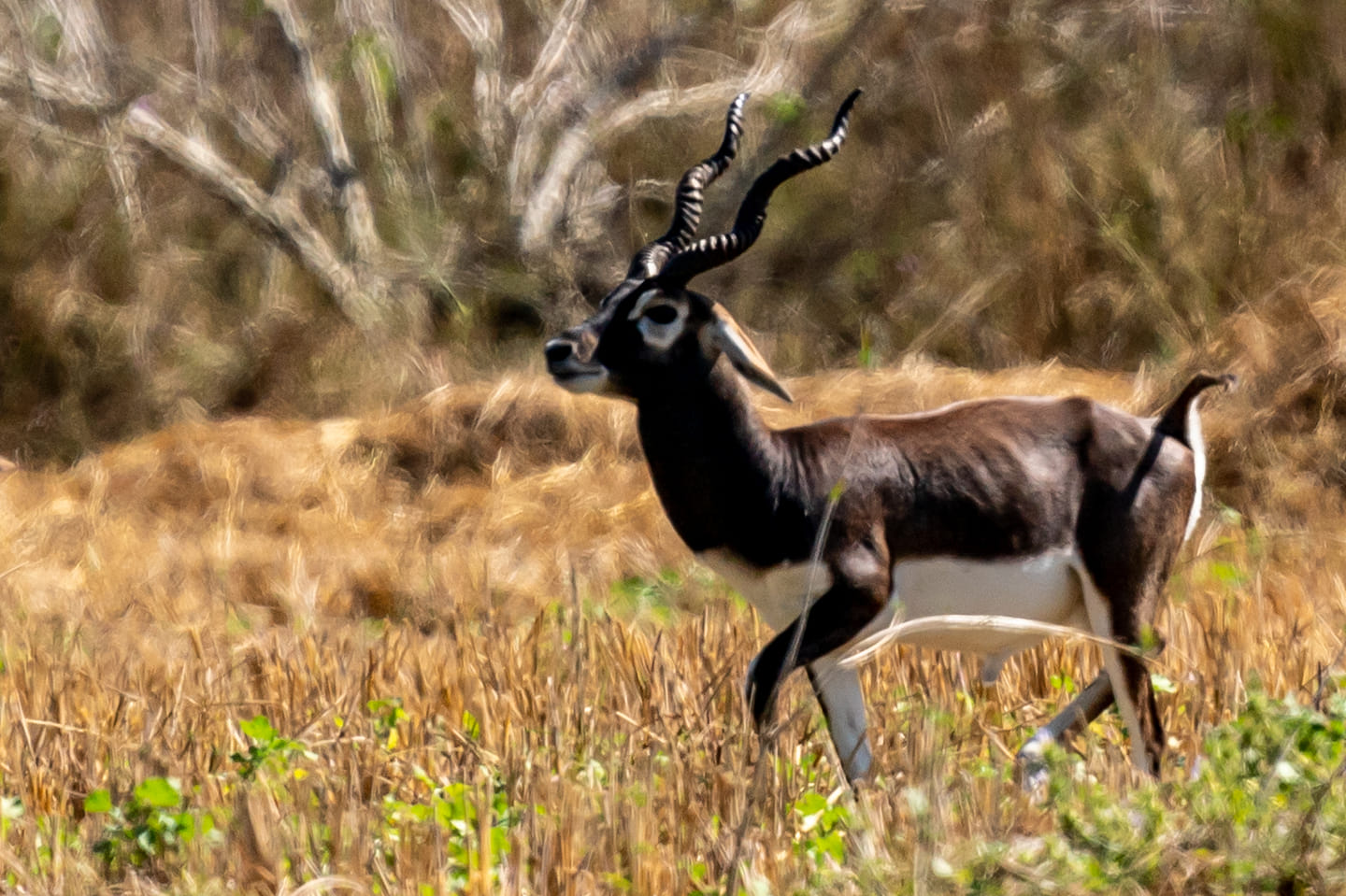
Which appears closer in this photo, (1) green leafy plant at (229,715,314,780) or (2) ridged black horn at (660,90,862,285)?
(1) green leafy plant at (229,715,314,780)

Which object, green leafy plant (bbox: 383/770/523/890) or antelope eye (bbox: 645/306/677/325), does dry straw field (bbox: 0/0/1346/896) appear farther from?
antelope eye (bbox: 645/306/677/325)

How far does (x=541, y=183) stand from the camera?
1460 centimetres

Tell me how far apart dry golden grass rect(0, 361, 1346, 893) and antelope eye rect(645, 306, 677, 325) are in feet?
1.83

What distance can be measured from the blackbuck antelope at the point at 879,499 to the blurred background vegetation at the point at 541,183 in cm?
710

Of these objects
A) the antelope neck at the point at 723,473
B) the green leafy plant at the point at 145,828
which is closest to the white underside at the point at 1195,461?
the antelope neck at the point at 723,473

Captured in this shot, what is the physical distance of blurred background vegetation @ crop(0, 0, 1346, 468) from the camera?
13.0 meters

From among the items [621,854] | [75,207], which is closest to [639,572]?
[621,854]

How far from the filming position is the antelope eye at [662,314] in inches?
192

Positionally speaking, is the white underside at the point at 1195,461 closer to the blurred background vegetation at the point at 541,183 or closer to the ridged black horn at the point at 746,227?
the ridged black horn at the point at 746,227

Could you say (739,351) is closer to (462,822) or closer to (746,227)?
(746,227)

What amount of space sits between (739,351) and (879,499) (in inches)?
20.9

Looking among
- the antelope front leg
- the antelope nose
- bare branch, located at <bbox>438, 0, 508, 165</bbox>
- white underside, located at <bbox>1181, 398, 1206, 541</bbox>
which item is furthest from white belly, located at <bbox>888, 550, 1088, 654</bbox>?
bare branch, located at <bbox>438, 0, 508, 165</bbox>

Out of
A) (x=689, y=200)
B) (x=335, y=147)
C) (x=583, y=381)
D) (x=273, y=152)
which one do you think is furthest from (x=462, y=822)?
(x=273, y=152)

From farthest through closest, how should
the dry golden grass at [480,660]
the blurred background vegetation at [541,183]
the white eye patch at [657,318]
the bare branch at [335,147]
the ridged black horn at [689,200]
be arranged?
the bare branch at [335,147], the blurred background vegetation at [541,183], the ridged black horn at [689,200], the white eye patch at [657,318], the dry golden grass at [480,660]
